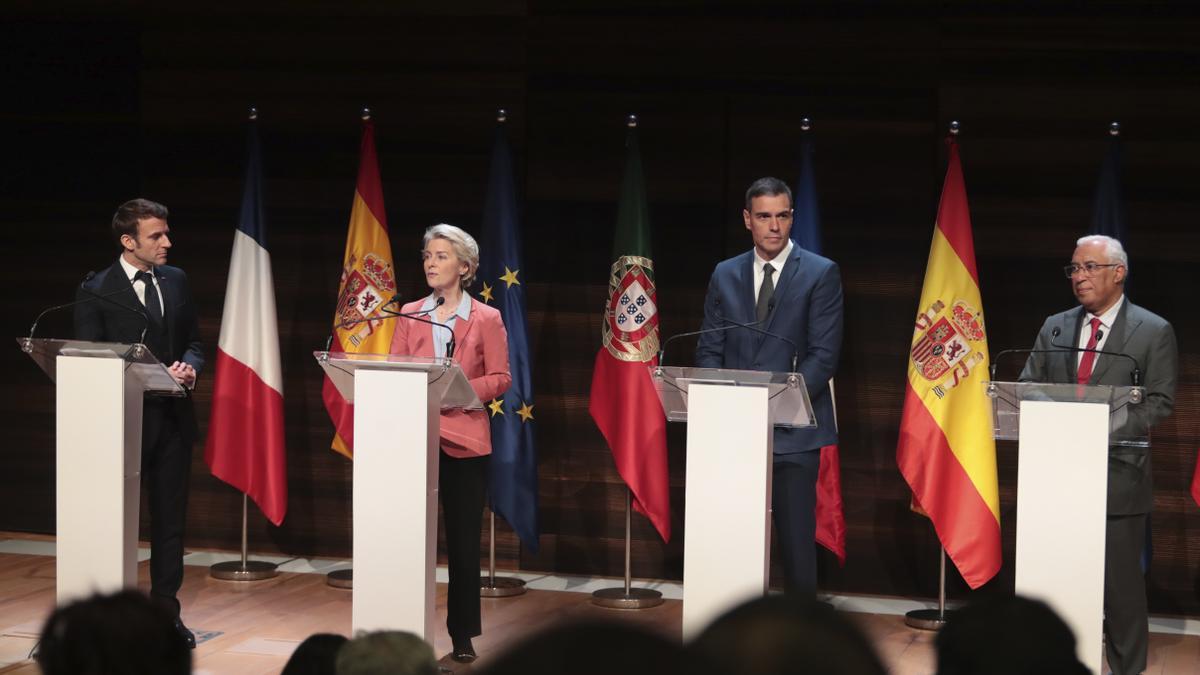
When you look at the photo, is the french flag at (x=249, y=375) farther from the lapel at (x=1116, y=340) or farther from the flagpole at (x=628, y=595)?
the lapel at (x=1116, y=340)

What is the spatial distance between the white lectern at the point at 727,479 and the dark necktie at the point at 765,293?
750mm

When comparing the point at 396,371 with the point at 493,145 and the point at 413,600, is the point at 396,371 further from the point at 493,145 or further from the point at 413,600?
the point at 493,145

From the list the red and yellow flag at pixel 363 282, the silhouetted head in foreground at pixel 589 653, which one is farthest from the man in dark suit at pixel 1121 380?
the silhouetted head in foreground at pixel 589 653

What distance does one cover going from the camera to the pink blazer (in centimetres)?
476

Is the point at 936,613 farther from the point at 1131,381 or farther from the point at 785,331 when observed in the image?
the point at 785,331

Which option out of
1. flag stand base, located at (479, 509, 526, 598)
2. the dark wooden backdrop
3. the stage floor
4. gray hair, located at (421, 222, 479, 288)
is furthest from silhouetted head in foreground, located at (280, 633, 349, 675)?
the dark wooden backdrop

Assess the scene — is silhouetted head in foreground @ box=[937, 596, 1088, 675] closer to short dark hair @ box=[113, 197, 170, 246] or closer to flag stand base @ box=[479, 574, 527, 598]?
short dark hair @ box=[113, 197, 170, 246]

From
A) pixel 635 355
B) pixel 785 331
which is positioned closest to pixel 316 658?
pixel 785 331

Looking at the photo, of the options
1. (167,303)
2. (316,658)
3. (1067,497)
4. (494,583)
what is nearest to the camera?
(316,658)

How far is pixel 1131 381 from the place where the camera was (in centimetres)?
480

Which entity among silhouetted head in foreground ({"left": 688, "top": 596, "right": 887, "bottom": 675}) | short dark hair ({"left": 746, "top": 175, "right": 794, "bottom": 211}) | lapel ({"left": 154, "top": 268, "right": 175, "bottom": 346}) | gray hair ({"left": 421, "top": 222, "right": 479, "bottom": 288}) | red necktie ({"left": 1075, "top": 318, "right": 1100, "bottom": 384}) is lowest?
silhouetted head in foreground ({"left": 688, "top": 596, "right": 887, "bottom": 675})

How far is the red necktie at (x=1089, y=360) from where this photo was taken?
4891mm

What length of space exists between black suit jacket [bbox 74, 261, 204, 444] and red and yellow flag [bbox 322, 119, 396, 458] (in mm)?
1159

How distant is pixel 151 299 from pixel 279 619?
1473 mm
